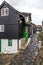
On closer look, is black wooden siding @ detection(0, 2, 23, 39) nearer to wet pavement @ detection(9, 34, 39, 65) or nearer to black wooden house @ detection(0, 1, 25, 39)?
black wooden house @ detection(0, 1, 25, 39)

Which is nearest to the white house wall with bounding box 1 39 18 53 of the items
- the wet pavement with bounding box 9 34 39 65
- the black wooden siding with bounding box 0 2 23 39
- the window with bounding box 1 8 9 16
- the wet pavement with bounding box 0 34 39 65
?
the black wooden siding with bounding box 0 2 23 39

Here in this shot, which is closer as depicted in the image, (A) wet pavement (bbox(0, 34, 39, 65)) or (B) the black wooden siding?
(A) wet pavement (bbox(0, 34, 39, 65))

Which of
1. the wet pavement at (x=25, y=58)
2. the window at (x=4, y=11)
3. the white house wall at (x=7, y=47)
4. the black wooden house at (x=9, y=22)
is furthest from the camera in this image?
the window at (x=4, y=11)

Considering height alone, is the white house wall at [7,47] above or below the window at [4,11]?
below

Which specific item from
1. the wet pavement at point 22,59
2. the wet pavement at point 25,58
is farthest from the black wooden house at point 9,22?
the wet pavement at point 22,59

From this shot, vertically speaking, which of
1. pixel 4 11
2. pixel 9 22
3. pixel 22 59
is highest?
pixel 4 11

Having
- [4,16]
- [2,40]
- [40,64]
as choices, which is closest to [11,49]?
[2,40]

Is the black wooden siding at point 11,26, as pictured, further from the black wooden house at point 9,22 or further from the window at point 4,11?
the window at point 4,11

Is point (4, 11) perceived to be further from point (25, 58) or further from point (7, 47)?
point (25, 58)

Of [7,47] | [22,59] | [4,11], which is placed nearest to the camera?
[22,59]

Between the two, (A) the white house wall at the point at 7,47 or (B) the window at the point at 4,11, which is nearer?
(A) the white house wall at the point at 7,47

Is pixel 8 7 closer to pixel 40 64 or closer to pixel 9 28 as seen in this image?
pixel 9 28

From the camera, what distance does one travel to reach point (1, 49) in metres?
26.9

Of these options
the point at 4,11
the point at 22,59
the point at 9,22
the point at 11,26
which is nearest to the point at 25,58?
the point at 22,59
